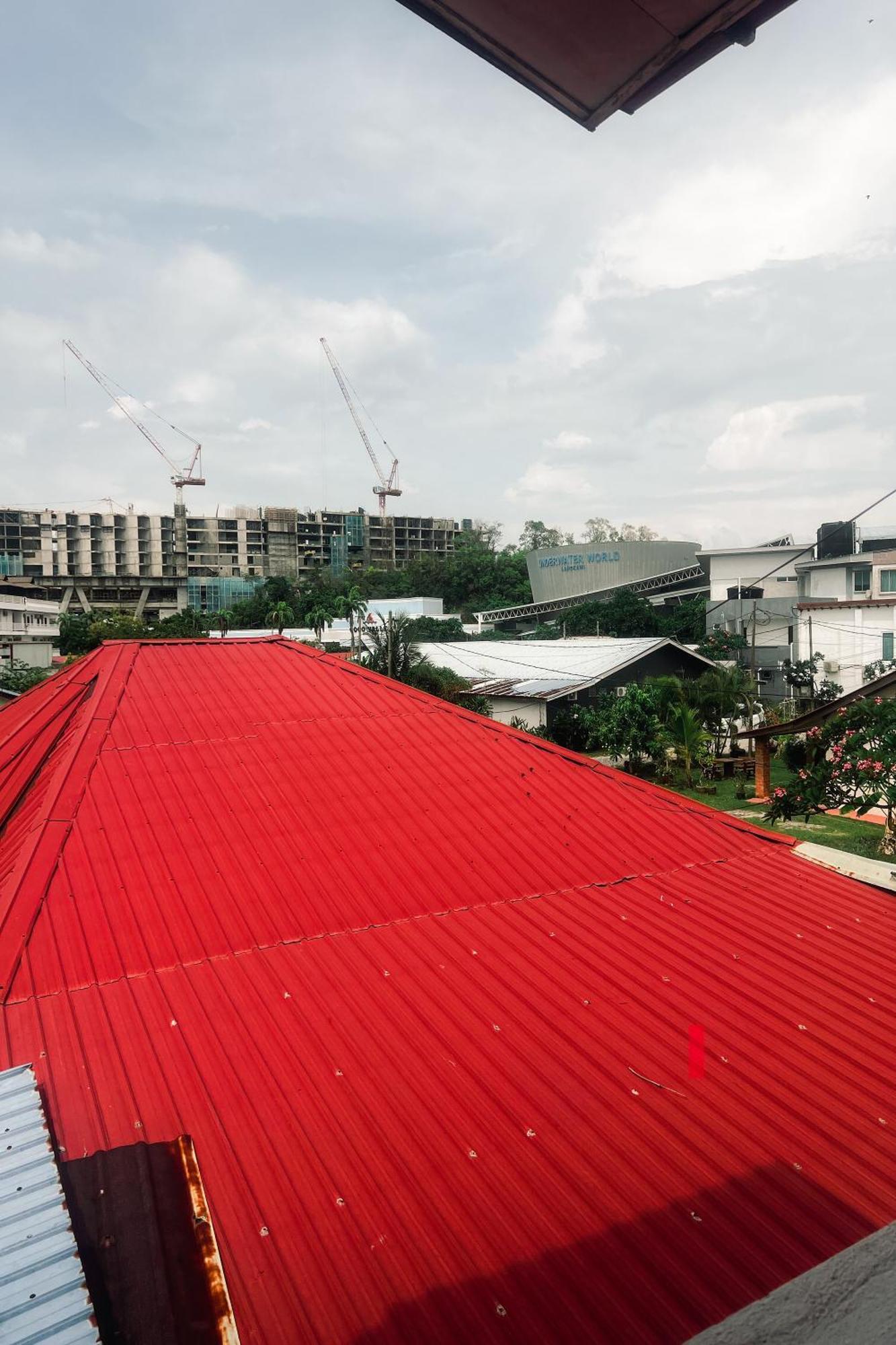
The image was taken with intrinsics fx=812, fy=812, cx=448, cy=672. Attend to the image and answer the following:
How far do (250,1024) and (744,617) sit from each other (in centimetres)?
4194

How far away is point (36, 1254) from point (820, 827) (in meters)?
18.6

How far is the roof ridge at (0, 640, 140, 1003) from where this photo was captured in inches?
209

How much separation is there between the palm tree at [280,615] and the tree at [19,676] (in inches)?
1196

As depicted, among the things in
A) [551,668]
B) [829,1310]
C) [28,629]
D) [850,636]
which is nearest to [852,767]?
[829,1310]

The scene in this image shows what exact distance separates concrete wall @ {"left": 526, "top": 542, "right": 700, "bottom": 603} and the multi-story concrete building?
112 ft

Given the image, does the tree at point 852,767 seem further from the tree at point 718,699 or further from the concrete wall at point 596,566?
the concrete wall at point 596,566

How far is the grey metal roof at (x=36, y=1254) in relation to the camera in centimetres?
233

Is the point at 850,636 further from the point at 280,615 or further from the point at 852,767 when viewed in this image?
the point at 280,615

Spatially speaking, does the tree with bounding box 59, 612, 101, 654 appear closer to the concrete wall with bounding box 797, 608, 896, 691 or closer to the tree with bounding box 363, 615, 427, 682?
the tree with bounding box 363, 615, 427, 682

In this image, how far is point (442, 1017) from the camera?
5000 mm

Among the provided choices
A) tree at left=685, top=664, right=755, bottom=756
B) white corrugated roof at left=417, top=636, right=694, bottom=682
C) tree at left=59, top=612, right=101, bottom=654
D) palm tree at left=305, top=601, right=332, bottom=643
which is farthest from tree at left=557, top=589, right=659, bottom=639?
tree at left=59, top=612, right=101, bottom=654

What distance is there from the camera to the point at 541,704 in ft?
90.7

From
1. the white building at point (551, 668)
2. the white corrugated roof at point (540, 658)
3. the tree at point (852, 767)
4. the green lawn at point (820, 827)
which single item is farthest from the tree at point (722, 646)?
the tree at point (852, 767)

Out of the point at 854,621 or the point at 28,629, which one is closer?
the point at 854,621
